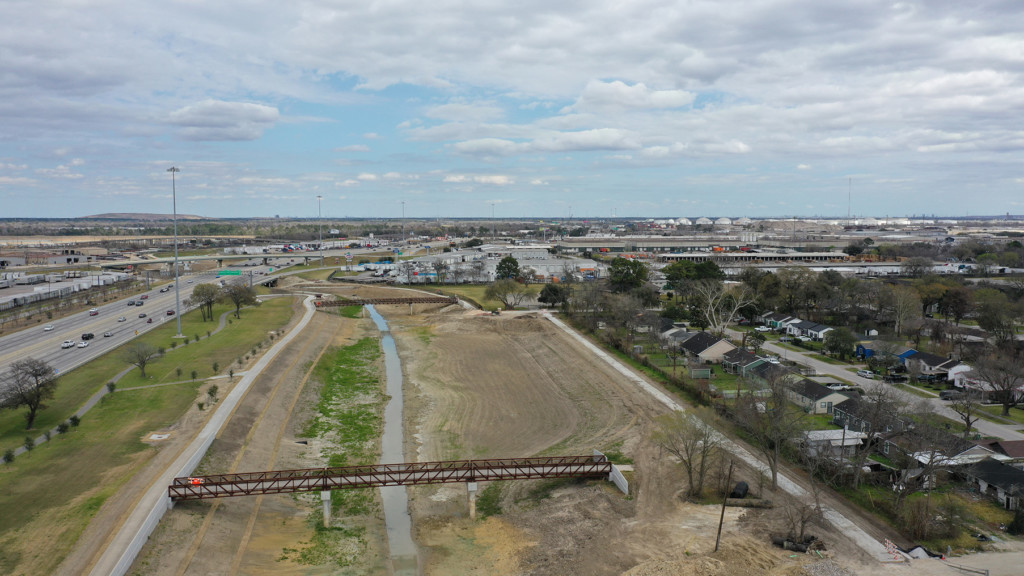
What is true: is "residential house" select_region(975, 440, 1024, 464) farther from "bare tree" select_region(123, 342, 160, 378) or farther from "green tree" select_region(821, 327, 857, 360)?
"bare tree" select_region(123, 342, 160, 378)

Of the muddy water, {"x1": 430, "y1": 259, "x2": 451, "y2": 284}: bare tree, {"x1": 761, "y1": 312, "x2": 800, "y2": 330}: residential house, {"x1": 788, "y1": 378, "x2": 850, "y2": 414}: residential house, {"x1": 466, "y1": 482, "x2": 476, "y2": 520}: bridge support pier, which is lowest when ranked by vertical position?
the muddy water

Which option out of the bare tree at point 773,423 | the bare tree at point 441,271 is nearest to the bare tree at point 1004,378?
the bare tree at point 773,423

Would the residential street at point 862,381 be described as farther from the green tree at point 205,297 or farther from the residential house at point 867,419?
the green tree at point 205,297

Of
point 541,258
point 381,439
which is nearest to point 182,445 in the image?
point 381,439

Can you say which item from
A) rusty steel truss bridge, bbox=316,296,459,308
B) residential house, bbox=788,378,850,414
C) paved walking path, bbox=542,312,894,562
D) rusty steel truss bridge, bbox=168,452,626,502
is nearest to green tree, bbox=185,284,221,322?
rusty steel truss bridge, bbox=316,296,459,308

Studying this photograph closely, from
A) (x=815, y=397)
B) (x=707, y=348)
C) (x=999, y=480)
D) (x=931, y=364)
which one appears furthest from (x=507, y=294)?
(x=999, y=480)

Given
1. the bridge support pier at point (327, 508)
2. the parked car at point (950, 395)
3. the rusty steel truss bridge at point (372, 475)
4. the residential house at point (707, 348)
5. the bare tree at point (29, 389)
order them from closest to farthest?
the rusty steel truss bridge at point (372, 475) → the bridge support pier at point (327, 508) → the bare tree at point (29, 389) → the parked car at point (950, 395) → the residential house at point (707, 348)

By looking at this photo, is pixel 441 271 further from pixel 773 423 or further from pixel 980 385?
pixel 773 423

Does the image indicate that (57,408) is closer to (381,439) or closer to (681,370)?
(381,439)
